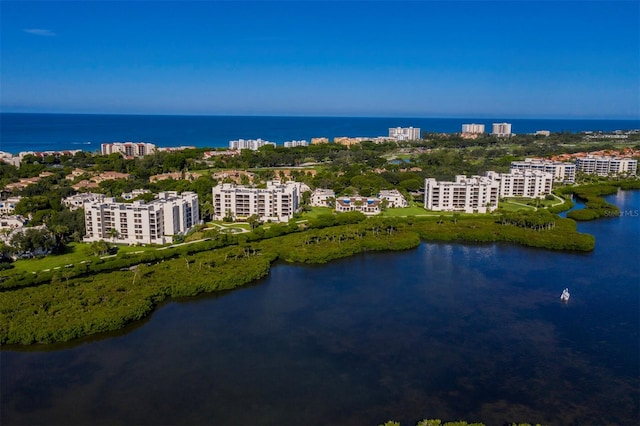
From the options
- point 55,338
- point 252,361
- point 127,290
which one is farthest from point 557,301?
point 55,338

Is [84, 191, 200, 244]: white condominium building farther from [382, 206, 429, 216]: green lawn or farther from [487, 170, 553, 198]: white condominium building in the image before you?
[487, 170, 553, 198]: white condominium building

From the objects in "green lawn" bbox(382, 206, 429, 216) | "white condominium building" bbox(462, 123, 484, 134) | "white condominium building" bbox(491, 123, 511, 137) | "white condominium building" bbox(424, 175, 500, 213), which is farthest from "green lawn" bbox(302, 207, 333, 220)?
"white condominium building" bbox(462, 123, 484, 134)

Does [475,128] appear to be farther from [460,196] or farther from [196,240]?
[196,240]

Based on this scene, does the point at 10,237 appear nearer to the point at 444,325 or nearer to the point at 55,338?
the point at 55,338

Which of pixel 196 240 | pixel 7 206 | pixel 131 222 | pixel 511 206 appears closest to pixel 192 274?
pixel 196 240

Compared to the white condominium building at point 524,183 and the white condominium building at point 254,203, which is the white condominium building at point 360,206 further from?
the white condominium building at point 524,183
